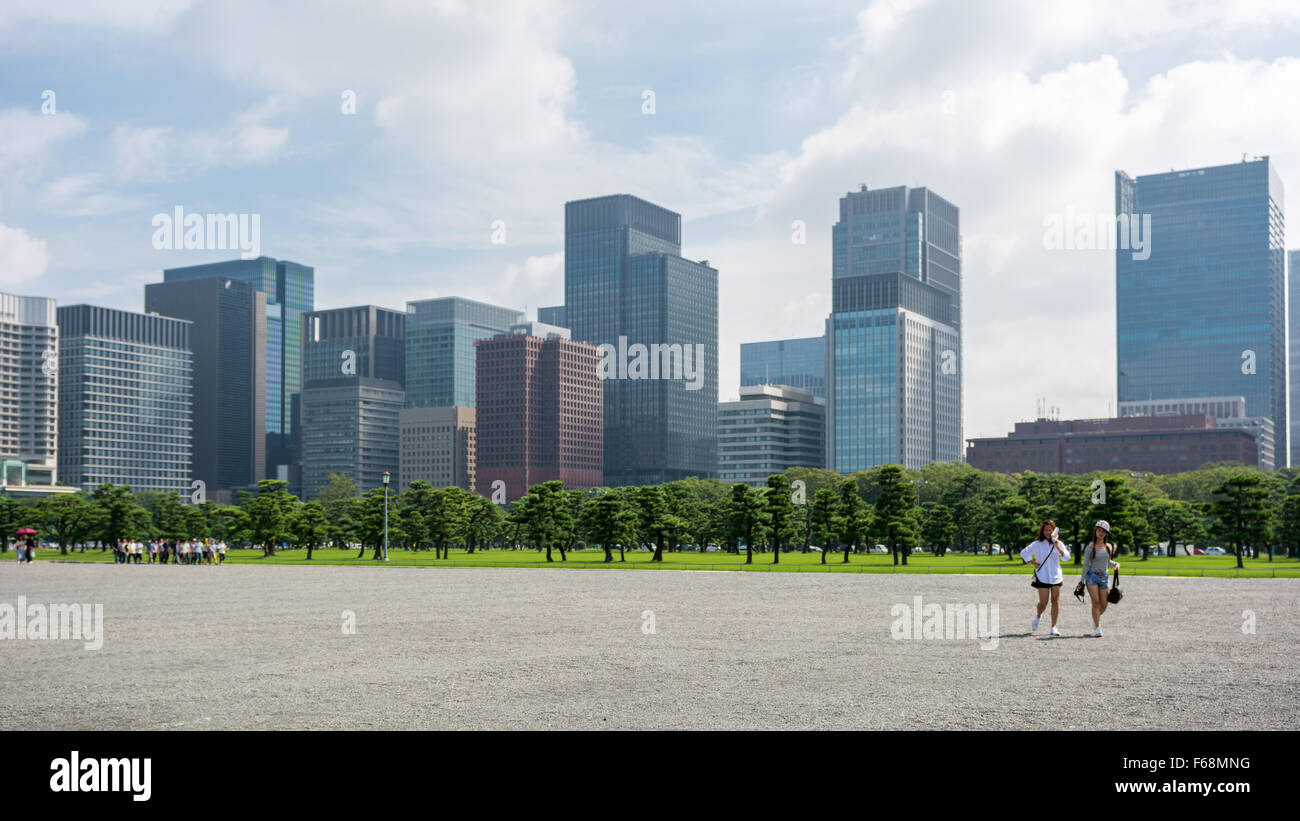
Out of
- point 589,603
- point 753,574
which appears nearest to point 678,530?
point 753,574

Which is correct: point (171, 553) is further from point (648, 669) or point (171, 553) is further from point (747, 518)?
point (648, 669)

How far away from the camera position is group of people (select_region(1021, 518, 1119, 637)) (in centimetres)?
2070

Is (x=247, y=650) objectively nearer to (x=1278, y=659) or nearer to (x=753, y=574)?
(x=1278, y=659)

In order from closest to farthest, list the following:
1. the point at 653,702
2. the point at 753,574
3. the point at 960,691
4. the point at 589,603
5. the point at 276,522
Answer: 1. the point at 653,702
2. the point at 960,691
3. the point at 589,603
4. the point at 753,574
5. the point at 276,522

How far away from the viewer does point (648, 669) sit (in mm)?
15703

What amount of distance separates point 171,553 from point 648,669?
72620 mm

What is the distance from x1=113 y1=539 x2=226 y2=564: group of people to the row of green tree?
30.9 feet

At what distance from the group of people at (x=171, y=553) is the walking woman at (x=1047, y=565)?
205 ft
